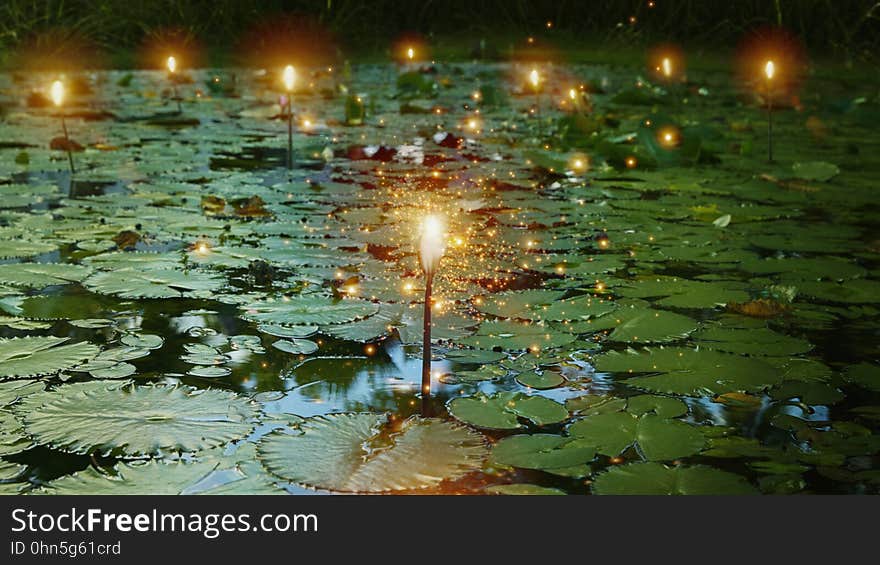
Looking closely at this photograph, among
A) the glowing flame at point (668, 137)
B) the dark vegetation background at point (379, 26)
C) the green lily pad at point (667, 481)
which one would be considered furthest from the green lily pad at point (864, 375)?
the dark vegetation background at point (379, 26)

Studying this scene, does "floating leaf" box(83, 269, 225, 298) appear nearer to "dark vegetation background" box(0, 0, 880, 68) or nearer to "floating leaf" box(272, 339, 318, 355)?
"floating leaf" box(272, 339, 318, 355)

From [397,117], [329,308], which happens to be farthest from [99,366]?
[397,117]

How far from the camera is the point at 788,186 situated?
14.7 ft

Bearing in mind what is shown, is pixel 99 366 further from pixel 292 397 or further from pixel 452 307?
pixel 452 307

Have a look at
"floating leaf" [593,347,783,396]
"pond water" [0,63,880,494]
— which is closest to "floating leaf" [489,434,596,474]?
"pond water" [0,63,880,494]

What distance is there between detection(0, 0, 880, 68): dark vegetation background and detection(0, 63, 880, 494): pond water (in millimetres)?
4664

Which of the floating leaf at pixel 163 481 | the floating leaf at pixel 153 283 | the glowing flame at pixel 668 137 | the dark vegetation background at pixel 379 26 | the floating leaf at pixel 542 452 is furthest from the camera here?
the dark vegetation background at pixel 379 26

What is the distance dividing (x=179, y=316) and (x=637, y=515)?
137 centimetres

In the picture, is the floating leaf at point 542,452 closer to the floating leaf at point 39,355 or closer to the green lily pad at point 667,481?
the green lily pad at point 667,481

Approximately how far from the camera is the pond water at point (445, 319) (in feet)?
5.91

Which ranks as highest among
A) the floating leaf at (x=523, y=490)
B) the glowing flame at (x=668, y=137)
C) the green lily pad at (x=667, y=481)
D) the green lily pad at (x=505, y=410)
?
the glowing flame at (x=668, y=137)

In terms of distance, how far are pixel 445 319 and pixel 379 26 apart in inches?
358

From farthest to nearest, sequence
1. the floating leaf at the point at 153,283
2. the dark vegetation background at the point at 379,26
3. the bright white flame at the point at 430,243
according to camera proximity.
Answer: the dark vegetation background at the point at 379,26 → the floating leaf at the point at 153,283 → the bright white flame at the point at 430,243

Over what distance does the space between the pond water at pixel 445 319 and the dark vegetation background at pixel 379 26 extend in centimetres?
466
